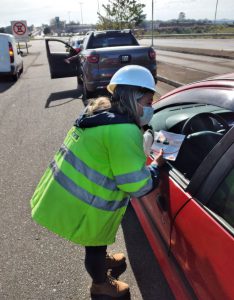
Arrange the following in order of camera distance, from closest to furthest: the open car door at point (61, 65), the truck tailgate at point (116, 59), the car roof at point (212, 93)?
the car roof at point (212, 93) → the truck tailgate at point (116, 59) → the open car door at point (61, 65)

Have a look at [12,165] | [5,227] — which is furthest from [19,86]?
[5,227]

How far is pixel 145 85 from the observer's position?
1.99 m

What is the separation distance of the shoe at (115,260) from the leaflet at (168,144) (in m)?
0.98

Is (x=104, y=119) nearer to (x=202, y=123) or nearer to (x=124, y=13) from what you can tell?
(x=202, y=123)

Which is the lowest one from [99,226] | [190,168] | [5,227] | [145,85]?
[5,227]

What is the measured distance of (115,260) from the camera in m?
2.91

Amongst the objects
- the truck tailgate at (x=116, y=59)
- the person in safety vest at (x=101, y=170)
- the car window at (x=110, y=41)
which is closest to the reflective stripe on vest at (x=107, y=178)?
the person in safety vest at (x=101, y=170)

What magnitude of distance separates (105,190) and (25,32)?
90.6 ft

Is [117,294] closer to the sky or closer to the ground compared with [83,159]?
closer to the ground

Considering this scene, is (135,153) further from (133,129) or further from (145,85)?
(145,85)

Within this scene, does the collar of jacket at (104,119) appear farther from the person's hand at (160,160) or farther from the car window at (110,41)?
the car window at (110,41)

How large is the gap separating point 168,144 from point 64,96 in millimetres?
8867

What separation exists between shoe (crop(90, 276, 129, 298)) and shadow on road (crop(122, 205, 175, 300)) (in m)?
0.17

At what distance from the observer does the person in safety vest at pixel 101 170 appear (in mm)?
1962
